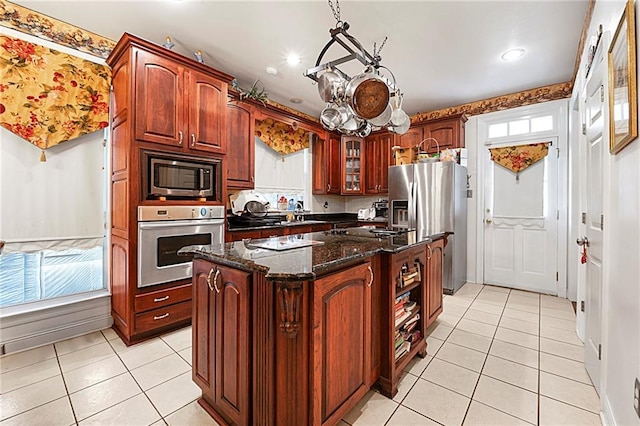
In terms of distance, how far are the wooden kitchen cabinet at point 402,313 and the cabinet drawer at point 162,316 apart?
1861 millimetres

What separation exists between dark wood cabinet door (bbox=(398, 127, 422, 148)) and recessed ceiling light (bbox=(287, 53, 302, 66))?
2211mm

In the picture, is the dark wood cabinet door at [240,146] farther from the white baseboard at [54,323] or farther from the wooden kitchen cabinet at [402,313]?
the wooden kitchen cabinet at [402,313]

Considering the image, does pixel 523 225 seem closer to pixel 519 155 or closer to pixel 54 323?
pixel 519 155

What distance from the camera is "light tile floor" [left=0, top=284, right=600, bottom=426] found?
1.53 metres

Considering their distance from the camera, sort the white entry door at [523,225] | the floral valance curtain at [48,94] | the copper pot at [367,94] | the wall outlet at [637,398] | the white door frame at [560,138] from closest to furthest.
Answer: the wall outlet at [637,398]
the copper pot at [367,94]
the floral valance curtain at [48,94]
the white door frame at [560,138]
the white entry door at [523,225]

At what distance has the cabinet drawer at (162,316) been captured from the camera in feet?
7.61

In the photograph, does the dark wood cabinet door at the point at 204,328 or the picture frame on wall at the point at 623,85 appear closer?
the picture frame on wall at the point at 623,85

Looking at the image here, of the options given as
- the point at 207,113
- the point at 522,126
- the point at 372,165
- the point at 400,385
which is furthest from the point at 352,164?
the point at 400,385

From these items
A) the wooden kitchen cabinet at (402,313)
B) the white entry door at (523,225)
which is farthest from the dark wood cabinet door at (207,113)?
the white entry door at (523,225)

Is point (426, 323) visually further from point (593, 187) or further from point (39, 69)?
point (39, 69)

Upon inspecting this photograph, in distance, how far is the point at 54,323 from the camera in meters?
2.33

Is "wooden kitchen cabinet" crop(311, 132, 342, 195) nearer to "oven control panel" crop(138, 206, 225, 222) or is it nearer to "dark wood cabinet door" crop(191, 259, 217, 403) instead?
"oven control panel" crop(138, 206, 225, 222)

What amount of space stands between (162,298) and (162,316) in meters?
0.16

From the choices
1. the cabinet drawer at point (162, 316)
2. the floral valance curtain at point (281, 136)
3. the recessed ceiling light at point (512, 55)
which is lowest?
the cabinet drawer at point (162, 316)
